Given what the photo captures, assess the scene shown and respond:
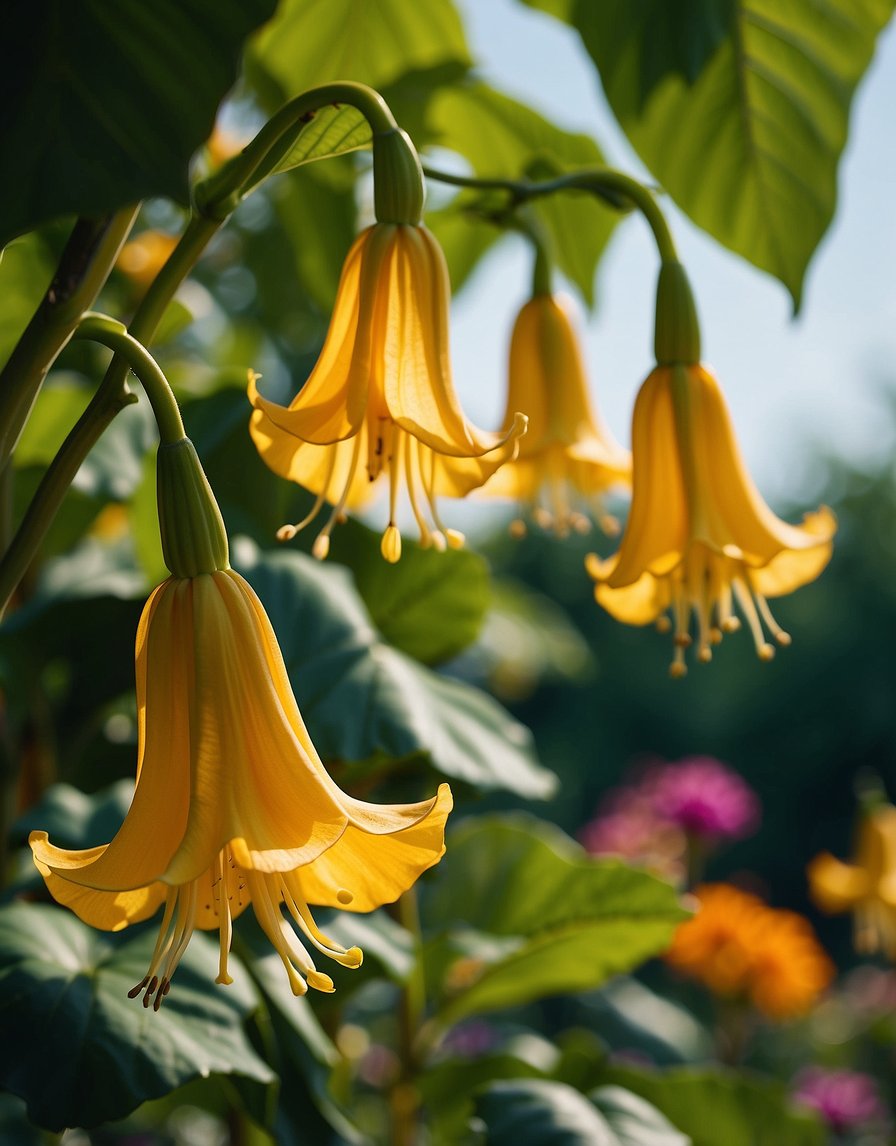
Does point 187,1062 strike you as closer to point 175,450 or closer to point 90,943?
point 90,943

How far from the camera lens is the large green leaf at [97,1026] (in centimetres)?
45

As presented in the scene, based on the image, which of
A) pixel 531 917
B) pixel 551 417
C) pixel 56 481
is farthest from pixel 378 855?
pixel 531 917

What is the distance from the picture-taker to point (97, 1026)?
0.48m

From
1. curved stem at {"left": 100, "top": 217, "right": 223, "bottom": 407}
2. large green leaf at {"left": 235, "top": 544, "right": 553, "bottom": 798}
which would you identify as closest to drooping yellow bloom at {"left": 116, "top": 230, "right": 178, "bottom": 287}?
large green leaf at {"left": 235, "top": 544, "right": 553, "bottom": 798}

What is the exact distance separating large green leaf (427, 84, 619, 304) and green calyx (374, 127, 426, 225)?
0.44 meters

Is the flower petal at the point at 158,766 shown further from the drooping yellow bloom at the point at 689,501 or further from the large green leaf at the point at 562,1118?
the large green leaf at the point at 562,1118

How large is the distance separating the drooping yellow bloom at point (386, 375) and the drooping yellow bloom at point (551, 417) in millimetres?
235

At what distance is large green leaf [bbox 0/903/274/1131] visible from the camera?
1.48ft

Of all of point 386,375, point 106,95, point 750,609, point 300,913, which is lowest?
point 750,609

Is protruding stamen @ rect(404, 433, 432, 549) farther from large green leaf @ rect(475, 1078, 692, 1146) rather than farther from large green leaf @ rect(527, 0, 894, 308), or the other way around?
large green leaf @ rect(475, 1078, 692, 1146)

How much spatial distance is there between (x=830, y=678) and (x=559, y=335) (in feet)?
35.5

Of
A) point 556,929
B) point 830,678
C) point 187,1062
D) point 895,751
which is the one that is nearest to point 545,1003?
point 556,929

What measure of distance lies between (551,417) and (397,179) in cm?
33

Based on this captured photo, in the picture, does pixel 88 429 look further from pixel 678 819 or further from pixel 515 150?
pixel 678 819
